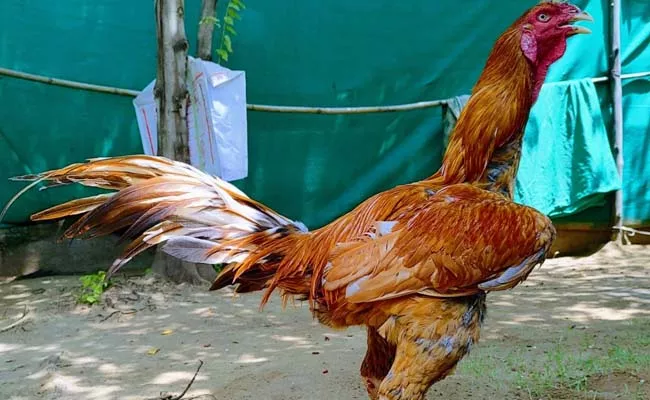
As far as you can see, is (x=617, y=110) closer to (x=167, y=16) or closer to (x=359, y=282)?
(x=167, y=16)

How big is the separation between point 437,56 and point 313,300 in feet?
15.6

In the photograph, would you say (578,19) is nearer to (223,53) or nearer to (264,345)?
(264,345)

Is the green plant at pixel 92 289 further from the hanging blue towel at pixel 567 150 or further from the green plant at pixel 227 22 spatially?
the hanging blue towel at pixel 567 150

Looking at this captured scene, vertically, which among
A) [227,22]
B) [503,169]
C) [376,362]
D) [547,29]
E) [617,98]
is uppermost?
[227,22]

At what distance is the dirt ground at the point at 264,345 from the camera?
3.48 meters

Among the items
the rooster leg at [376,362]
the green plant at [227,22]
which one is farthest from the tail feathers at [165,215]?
the green plant at [227,22]

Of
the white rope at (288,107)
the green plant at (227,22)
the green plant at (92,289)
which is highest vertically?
the green plant at (227,22)

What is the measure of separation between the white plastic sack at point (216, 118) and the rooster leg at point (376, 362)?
2.95 meters

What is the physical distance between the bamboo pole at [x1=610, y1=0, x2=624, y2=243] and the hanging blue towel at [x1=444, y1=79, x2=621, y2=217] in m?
0.17

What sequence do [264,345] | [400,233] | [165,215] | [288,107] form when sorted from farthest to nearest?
[288,107] → [264,345] → [165,215] → [400,233]

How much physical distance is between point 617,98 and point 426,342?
5.46 meters

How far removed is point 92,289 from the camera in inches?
212

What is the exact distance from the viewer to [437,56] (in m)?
6.89

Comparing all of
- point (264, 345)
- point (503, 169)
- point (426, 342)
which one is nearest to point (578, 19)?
point (503, 169)
